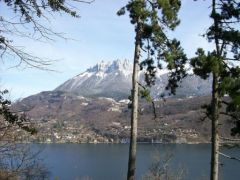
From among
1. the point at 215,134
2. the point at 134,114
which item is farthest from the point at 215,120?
the point at 134,114

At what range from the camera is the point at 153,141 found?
193 meters

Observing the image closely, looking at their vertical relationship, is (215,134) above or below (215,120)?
below

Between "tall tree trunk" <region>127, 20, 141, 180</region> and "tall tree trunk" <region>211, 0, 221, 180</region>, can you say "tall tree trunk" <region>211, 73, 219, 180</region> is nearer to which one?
"tall tree trunk" <region>211, 0, 221, 180</region>

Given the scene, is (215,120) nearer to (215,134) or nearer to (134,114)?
(215,134)

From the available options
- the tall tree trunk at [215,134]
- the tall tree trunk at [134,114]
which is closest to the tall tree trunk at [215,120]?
the tall tree trunk at [215,134]

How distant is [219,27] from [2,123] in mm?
9533

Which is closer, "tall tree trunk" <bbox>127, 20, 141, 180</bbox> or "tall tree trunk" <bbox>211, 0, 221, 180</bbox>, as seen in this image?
"tall tree trunk" <bbox>127, 20, 141, 180</bbox>

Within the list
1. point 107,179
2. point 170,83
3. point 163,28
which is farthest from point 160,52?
point 107,179

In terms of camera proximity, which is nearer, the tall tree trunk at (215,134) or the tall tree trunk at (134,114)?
the tall tree trunk at (134,114)

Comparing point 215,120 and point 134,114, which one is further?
point 215,120

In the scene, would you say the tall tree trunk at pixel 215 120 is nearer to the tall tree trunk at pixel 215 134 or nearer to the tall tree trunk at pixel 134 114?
the tall tree trunk at pixel 215 134

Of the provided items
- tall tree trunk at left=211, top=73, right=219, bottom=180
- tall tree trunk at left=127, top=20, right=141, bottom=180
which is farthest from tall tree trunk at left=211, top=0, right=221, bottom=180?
tall tree trunk at left=127, top=20, right=141, bottom=180

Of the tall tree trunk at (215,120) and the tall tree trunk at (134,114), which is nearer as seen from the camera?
the tall tree trunk at (134,114)

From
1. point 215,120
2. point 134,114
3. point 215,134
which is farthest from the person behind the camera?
point 215,120
